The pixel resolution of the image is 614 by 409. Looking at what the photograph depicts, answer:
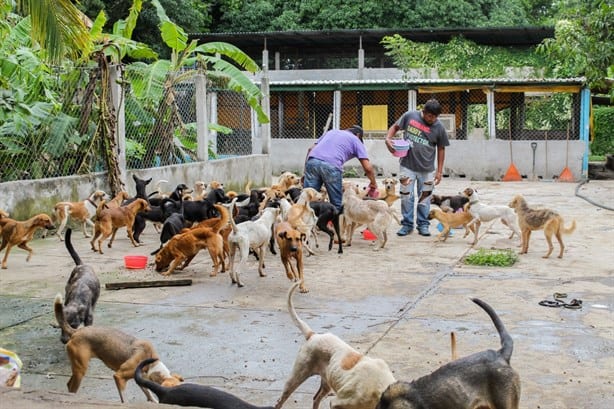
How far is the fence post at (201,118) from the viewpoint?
1756cm

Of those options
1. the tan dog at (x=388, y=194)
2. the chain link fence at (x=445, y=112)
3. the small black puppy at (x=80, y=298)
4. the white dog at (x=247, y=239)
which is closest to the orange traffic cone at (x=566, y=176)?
the chain link fence at (x=445, y=112)

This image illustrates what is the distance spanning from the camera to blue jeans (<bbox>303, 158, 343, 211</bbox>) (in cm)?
1198


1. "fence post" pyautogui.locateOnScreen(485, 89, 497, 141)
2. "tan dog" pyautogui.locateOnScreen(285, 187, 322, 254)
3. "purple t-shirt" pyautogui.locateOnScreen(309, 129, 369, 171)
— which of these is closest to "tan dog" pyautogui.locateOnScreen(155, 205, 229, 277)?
"tan dog" pyautogui.locateOnScreen(285, 187, 322, 254)

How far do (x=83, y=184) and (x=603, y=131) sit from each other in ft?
93.9

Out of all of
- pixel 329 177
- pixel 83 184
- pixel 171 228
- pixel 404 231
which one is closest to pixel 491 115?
pixel 404 231

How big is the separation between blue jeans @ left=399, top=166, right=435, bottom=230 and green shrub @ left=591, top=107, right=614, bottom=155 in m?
25.5

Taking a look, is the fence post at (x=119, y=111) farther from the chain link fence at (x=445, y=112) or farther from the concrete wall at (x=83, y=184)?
the chain link fence at (x=445, y=112)

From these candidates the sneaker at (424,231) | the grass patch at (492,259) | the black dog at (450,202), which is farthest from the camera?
the sneaker at (424,231)

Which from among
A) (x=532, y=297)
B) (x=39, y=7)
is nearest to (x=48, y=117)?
(x=39, y=7)

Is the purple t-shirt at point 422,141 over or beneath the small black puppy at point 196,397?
over

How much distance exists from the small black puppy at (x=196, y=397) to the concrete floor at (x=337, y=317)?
0.46 ft

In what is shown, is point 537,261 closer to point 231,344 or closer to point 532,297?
point 532,297

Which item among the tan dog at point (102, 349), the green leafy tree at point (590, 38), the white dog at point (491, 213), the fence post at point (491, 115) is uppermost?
the green leafy tree at point (590, 38)

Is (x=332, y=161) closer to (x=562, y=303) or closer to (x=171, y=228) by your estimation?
(x=171, y=228)
